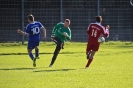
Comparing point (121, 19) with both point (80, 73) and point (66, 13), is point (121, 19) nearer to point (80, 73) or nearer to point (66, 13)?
point (66, 13)

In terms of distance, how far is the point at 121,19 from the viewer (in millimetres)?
34469

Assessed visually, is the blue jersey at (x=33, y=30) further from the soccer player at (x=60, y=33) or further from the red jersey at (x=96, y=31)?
the red jersey at (x=96, y=31)

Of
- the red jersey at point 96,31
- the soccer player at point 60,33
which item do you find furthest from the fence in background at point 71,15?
the red jersey at point 96,31

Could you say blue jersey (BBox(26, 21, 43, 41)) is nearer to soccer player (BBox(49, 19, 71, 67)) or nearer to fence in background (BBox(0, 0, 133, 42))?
soccer player (BBox(49, 19, 71, 67))

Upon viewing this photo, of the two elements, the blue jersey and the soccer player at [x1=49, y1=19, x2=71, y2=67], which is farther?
the soccer player at [x1=49, y1=19, x2=71, y2=67]

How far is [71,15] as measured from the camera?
3384 cm

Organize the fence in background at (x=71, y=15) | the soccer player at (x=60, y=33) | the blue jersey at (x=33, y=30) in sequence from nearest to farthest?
1. the blue jersey at (x=33, y=30)
2. the soccer player at (x=60, y=33)
3. the fence in background at (x=71, y=15)

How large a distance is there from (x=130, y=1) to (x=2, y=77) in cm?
2164

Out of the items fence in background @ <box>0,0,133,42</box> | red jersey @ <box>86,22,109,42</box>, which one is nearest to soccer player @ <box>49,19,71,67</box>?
red jersey @ <box>86,22,109,42</box>

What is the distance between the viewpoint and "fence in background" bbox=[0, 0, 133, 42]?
3328 cm

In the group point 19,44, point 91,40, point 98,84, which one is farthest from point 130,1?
point 98,84

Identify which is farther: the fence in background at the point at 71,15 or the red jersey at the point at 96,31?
the fence in background at the point at 71,15

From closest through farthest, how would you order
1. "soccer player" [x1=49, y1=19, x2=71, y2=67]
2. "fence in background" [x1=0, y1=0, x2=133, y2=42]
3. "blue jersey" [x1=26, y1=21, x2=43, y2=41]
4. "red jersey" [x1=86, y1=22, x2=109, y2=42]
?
"red jersey" [x1=86, y1=22, x2=109, y2=42]
"blue jersey" [x1=26, y1=21, x2=43, y2=41]
"soccer player" [x1=49, y1=19, x2=71, y2=67]
"fence in background" [x1=0, y1=0, x2=133, y2=42]

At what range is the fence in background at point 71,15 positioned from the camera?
33281 mm
